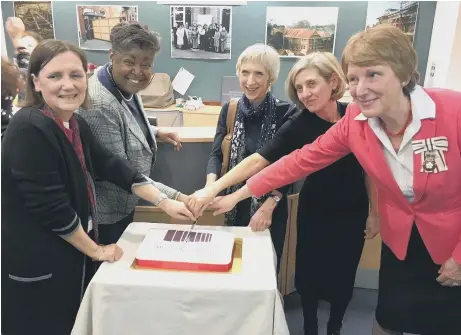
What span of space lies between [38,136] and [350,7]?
396cm

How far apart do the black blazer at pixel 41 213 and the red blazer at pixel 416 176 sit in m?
0.75

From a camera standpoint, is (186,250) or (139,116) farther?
(139,116)

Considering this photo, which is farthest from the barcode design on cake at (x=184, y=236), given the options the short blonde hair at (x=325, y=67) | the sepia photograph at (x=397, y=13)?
the sepia photograph at (x=397, y=13)

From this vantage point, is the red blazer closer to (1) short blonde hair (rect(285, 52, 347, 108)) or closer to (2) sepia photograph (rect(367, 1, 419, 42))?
(1) short blonde hair (rect(285, 52, 347, 108))

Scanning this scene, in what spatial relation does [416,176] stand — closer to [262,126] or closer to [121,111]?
[262,126]

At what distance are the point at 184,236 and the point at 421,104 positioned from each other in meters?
0.86

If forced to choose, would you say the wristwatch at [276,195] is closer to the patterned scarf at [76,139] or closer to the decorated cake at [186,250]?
the decorated cake at [186,250]

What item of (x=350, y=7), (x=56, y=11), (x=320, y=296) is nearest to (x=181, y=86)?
(x=56, y=11)

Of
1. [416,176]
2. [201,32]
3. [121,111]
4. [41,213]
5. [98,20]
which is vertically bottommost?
[41,213]

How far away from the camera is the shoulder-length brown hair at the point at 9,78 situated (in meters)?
0.94

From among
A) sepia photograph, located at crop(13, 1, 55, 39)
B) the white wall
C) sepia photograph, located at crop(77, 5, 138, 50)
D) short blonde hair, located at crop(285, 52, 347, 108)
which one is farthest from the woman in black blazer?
sepia photograph, located at crop(13, 1, 55, 39)

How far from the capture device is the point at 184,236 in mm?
1420

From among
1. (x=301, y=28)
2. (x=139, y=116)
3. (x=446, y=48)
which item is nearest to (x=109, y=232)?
(x=139, y=116)

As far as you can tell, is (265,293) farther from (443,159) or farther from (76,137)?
(76,137)
